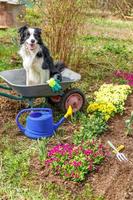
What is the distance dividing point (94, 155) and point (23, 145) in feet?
2.66

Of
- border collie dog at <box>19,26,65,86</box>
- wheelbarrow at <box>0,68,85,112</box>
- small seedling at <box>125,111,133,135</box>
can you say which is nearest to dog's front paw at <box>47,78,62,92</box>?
wheelbarrow at <box>0,68,85,112</box>

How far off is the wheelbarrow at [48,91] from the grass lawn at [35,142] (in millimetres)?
328

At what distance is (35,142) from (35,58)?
3.73ft

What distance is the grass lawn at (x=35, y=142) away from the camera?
350 centimetres

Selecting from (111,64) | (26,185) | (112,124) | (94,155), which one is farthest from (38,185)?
(111,64)

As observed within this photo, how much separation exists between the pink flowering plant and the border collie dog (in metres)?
1.21

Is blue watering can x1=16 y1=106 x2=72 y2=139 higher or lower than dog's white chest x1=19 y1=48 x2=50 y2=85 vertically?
lower

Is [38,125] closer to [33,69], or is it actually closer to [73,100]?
[73,100]

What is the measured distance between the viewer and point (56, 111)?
5.23 metres

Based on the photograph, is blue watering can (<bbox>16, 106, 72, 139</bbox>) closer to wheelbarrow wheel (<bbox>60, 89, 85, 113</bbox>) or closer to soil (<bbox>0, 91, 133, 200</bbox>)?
soil (<bbox>0, 91, 133, 200</bbox>)

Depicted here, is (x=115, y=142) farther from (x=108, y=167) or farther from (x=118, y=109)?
(x=118, y=109)

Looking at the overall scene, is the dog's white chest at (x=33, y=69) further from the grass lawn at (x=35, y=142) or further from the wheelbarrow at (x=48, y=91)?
the grass lawn at (x=35, y=142)

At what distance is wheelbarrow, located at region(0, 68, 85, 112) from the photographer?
468 cm

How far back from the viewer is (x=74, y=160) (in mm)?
3734
